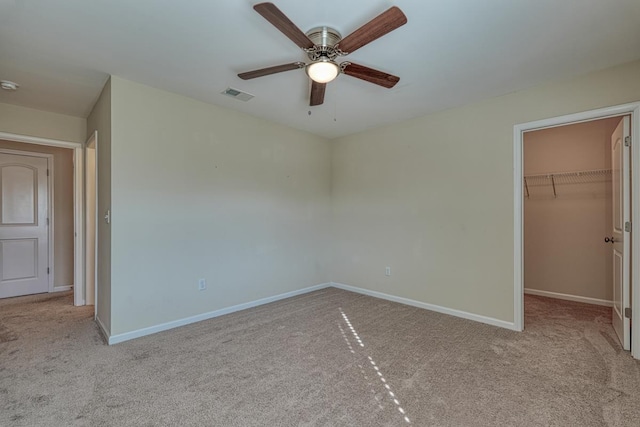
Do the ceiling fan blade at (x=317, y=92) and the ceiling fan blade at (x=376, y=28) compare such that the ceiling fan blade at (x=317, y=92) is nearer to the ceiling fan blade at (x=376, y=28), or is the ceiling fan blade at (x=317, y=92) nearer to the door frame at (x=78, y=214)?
the ceiling fan blade at (x=376, y=28)

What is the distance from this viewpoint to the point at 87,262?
13.0ft

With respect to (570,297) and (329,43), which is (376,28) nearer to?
(329,43)

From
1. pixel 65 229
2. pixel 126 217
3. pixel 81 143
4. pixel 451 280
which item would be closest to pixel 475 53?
pixel 451 280

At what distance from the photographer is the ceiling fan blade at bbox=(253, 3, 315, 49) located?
1528 millimetres

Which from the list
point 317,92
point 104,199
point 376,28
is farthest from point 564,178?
point 104,199

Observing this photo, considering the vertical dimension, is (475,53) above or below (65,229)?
above

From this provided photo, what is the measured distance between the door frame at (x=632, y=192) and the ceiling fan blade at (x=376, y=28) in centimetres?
216

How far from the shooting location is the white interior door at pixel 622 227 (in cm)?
258

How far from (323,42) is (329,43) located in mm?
50

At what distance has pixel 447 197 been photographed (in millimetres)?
3654

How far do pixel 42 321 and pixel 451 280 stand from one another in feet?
15.5

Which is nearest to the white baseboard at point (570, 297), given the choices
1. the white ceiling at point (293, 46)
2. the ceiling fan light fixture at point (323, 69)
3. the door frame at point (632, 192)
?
the door frame at point (632, 192)

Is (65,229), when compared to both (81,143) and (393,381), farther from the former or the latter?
(393,381)

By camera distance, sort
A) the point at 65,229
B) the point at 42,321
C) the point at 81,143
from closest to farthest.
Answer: the point at 42,321 → the point at 81,143 → the point at 65,229
